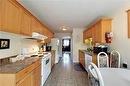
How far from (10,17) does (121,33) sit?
2850 millimetres

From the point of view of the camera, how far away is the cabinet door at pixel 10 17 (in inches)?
83.7

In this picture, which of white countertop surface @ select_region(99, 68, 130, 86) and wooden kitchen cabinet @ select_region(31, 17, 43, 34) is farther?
wooden kitchen cabinet @ select_region(31, 17, 43, 34)

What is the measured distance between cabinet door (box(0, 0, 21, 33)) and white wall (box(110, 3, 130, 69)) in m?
2.51

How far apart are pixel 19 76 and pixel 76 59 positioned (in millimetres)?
7225

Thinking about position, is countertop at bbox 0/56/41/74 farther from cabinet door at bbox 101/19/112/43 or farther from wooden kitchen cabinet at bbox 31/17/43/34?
cabinet door at bbox 101/19/112/43

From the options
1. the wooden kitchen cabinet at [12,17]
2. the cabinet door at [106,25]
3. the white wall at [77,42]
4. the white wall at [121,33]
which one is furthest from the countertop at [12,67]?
the white wall at [77,42]

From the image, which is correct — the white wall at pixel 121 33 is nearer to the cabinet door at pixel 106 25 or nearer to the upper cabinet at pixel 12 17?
the cabinet door at pixel 106 25

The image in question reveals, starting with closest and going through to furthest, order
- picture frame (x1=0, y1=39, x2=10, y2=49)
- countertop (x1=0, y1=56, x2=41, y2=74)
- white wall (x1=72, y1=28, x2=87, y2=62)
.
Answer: countertop (x1=0, y1=56, x2=41, y2=74) < picture frame (x1=0, y1=39, x2=10, y2=49) < white wall (x1=72, y1=28, x2=87, y2=62)

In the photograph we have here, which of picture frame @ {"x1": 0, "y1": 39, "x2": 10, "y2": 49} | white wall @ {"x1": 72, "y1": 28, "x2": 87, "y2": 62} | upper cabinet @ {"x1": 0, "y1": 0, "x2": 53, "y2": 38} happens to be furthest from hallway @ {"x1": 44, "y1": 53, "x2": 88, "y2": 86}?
white wall @ {"x1": 72, "y1": 28, "x2": 87, "y2": 62}

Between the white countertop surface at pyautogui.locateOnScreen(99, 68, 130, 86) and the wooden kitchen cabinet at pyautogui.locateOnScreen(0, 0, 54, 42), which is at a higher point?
the wooden kitchen cabinet at pyautogui.locateOnScreen(0, 0, 54, 42)

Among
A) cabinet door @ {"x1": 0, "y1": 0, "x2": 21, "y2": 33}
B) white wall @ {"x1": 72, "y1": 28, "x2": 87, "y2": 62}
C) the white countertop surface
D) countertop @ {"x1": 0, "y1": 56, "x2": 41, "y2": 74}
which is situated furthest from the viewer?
white wall @ {"x1": 72, "y1": 28, "x2": 87, "y2": 62}

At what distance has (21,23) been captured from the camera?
9.45 ft

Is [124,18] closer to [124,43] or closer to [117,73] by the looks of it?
[124,43]

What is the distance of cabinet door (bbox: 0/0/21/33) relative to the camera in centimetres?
212
